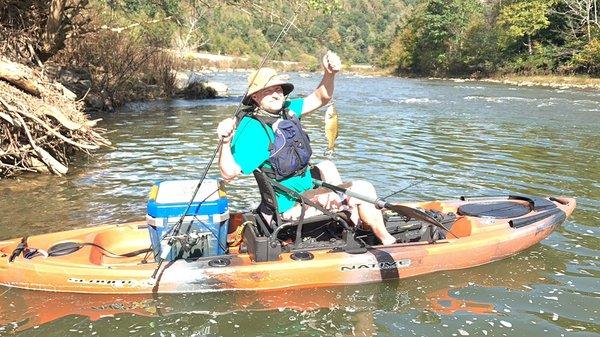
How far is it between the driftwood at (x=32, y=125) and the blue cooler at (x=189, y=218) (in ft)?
15.6

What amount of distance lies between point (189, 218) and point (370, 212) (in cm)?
161

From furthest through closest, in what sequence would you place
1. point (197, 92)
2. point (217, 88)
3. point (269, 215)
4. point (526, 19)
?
point (526, 19), point (217, 88), point (197, 92), point (269, 215)

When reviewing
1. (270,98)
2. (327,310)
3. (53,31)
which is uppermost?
(53,31)

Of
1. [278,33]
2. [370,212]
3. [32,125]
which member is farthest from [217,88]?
[370,212]

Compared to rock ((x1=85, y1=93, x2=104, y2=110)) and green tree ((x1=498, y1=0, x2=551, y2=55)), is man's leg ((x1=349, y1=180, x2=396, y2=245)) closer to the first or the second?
rock ((x1=85, y1=93, x2=104, y2=110))

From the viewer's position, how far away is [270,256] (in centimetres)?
473

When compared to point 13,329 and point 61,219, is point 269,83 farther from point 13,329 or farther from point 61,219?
point 61,219

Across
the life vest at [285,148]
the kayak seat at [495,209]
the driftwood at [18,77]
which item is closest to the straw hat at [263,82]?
the life vest at [285,148]

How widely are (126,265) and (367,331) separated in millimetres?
2144

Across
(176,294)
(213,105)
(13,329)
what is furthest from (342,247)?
(213,105)

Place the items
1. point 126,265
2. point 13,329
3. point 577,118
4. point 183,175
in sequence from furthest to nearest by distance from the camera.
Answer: point 577,118, point 183,175, point 126,265, point 13,329

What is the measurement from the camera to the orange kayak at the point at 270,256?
14.9ft

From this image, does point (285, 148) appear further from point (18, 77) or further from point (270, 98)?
point (18, 77)

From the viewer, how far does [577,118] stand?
54.6ft
